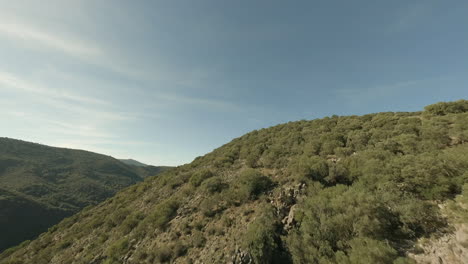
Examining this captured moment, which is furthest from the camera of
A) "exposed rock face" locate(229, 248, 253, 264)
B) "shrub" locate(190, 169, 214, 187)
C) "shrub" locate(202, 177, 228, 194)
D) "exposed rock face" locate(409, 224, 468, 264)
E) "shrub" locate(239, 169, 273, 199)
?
"shrub" locate(190, 169, 214, 187)

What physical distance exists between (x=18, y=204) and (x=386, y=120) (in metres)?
99.6

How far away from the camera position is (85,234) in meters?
15.8

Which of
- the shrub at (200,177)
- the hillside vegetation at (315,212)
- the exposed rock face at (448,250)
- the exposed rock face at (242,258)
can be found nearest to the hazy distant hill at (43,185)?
the hillside vegetation at (315,212)

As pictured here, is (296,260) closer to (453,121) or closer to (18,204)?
(453,121)

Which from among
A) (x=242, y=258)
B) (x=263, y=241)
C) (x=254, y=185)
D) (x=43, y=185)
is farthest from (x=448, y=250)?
(x=43, y=185)

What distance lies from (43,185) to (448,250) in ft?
394

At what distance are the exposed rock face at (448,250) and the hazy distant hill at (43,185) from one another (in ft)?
277

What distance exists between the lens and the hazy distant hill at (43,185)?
5325 centimetres

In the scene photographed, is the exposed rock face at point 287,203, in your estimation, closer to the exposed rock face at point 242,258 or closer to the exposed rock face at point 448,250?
the exposed rock face at point 242,258

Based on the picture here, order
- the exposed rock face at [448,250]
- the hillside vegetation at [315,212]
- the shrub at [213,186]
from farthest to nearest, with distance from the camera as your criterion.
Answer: the shrub at [213,186] → the hillside vegetation at [315,212] → the exposed rock face at [448,250]

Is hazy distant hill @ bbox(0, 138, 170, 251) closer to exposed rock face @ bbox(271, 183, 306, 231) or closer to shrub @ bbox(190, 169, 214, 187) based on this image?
shrub @ bbox(190, 169, 214, 187)

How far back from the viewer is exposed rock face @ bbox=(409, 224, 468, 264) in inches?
211

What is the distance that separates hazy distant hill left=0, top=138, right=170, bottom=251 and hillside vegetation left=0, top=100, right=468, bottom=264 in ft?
201

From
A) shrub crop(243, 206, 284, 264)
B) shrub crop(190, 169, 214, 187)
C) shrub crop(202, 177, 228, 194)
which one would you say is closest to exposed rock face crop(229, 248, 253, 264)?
shrub crop(243, 206, 284, 264)
